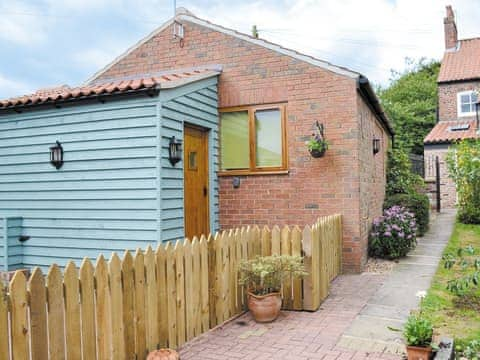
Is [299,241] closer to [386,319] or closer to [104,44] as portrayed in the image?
[386,319]

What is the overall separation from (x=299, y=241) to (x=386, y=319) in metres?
1.36

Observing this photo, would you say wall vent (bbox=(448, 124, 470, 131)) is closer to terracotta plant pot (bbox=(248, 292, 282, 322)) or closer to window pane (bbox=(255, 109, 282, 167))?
window pane (bbox=(255, 109, 282, 167))

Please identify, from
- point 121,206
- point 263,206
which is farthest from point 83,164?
point 263,206

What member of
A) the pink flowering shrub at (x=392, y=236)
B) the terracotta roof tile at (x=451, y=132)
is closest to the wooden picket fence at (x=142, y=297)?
the pink flowering shrub at (x=392, y=236)

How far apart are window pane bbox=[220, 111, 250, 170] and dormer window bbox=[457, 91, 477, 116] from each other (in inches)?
698

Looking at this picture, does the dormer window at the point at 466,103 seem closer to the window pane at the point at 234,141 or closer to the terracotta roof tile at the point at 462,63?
the terracotta roof tile at the point at 462,63

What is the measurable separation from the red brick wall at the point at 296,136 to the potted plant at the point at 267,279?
2.79 meters

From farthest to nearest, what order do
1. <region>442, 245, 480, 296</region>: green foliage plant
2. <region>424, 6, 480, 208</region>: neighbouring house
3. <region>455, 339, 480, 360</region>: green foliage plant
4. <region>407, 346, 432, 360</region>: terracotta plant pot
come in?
<region>424, 6, 480, 208</region>: neighbouring house < <region>442, 245, 480, 296</region>: green foliage plant < <region>455, 339, 480, 360</region>: green foliage plant < <region>407, 346, 432, 360</region>: terracotta plant pot

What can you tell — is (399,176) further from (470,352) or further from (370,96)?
(470,352)

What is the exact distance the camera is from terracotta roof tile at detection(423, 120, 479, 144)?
63.9 ft

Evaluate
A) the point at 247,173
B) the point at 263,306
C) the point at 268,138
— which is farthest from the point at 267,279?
the point at 268,138

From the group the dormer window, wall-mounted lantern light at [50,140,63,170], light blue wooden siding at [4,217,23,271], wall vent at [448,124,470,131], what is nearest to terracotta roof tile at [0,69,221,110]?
wall-mounted lantern light at [50,140,63,170]

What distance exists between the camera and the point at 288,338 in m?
4.37

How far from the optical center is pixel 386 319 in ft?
16.1
